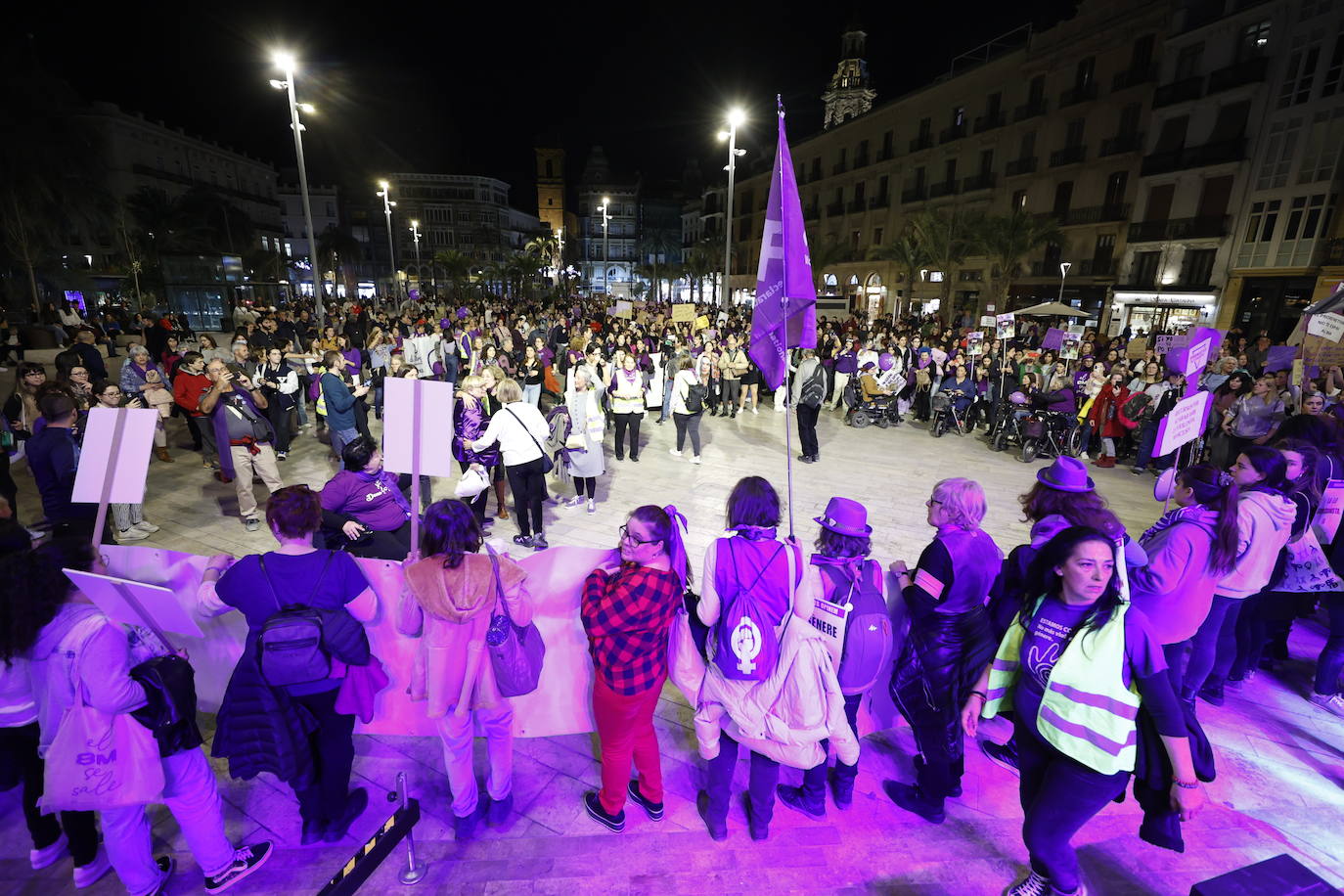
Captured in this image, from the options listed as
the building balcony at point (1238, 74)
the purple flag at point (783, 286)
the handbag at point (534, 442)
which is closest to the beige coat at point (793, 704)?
the purple flag at point (783, 286)

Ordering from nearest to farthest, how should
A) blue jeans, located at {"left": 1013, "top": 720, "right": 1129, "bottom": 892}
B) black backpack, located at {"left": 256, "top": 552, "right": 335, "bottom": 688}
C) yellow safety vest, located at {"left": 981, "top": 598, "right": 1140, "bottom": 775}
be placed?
1. yellow safety vest, located at {"left": 981, "top": 598, "right": 1140, "bottom": 775}
2. blue jeans, located at {"left": 1013, "top": 720, "right": 1129, "bottom": 892}
3. black backpack, located at {"left": 256, "top": 552, "right": 335, "bottom": 688}

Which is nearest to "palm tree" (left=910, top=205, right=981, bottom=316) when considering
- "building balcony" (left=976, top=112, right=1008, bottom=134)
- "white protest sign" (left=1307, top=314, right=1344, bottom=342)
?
"building balcony" (left=976, top=112, right=1008, bottom=134)

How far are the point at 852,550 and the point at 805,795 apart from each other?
4.40ft

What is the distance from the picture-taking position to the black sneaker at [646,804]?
2.87 meters

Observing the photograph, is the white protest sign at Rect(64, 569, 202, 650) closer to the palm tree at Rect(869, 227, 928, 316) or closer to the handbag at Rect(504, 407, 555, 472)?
the handbag at Rect(504, 407, 555, 472)

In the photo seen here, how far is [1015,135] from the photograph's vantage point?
A: 30156 mm

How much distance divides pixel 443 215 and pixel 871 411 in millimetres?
87497

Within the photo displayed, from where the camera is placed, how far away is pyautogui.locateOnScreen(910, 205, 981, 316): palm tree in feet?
97.3

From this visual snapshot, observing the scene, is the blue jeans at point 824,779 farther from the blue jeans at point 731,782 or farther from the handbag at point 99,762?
the handbag at point 99,762

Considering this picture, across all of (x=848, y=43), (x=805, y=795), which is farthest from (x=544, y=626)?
(x=848, y=43)

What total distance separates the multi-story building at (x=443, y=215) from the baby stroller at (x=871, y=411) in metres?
78.0

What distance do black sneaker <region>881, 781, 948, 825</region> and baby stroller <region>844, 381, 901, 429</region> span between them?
29.2ft

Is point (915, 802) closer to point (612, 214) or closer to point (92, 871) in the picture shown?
point (92, 871)

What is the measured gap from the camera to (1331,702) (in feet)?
12.4
